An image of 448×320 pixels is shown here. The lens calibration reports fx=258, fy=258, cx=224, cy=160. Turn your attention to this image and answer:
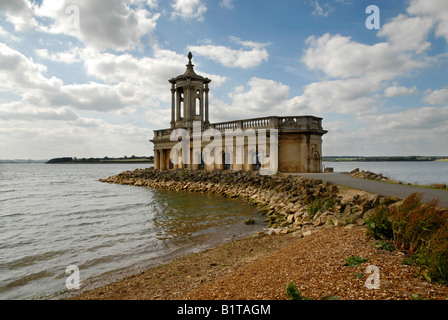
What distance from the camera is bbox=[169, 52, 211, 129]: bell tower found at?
33812 millimetres

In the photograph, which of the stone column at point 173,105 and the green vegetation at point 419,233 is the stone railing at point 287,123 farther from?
the green vegetation at point 419,233

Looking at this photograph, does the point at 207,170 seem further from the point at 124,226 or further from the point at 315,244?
the point at 315,244

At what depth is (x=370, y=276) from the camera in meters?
4.19

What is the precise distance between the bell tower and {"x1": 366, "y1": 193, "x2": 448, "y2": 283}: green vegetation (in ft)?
94.6

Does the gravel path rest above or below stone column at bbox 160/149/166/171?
below

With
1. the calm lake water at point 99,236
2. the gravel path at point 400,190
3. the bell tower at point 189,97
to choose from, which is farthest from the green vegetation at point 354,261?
the bell tower at point 189,97

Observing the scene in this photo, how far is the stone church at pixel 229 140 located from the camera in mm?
21844

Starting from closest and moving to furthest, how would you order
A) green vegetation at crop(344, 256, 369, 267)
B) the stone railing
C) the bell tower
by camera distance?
green vegetation at crop(344, 256, 369, 267) < the stone railing < the bell tower

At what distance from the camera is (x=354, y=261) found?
4.86 m

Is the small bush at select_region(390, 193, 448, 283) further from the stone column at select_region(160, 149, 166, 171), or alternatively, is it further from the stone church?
the stone column at select_region(160, 149, 166, 171)

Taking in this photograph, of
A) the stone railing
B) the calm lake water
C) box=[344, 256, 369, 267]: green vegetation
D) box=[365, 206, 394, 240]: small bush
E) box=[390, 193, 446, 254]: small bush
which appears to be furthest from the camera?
the stone railing

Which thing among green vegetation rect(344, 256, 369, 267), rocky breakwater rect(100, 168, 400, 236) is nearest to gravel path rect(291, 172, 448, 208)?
rocky breakwater rect(100, 168, 400, 236)

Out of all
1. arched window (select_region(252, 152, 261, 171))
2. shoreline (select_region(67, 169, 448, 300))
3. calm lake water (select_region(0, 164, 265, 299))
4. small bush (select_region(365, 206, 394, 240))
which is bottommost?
calm lake water (select_region(0, 164, 265, 299))

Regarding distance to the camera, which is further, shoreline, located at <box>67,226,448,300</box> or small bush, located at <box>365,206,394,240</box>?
small bush, located at <box>365,206,394,240</box>
